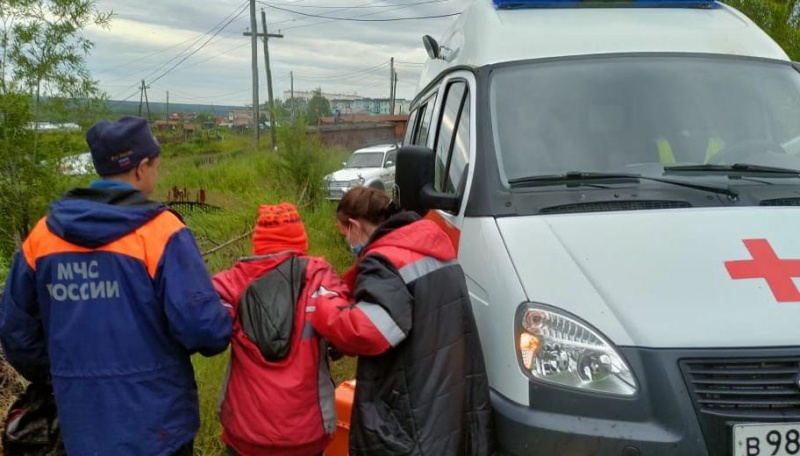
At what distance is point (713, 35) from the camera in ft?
12.8

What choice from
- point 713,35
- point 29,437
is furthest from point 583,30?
point 29,437

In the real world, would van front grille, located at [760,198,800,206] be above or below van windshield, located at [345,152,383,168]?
above

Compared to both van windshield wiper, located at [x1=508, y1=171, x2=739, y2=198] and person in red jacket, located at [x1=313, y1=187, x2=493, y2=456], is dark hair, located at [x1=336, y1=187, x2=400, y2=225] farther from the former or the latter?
van windshield wiper, located at [x1=508, y1=171, x2=739, y2=198]

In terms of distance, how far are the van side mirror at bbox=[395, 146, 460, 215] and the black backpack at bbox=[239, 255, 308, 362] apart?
0.82 meters

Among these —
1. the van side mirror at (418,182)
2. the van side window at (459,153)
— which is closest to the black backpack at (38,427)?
the van side mirror at (418,182)

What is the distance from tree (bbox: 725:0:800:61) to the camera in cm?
884

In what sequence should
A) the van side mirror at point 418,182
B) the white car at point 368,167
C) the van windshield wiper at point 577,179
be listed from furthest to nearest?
the white car at point 368,167 < the van side mirror at point 418,182 < the van windshield wiper at point 577,179

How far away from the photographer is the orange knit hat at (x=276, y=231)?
2.84m

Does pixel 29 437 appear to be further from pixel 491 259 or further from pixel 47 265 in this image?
pixel 491 259

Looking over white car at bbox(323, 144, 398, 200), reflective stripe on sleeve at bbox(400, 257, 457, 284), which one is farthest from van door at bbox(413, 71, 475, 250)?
white car at bbox(323, 144, 398, 200)

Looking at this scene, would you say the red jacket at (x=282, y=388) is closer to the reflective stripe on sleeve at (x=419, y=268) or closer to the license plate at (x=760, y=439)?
the reflective stripe on sleeve at (x=419, y=268)

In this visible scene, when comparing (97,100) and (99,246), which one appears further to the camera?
(97,100)

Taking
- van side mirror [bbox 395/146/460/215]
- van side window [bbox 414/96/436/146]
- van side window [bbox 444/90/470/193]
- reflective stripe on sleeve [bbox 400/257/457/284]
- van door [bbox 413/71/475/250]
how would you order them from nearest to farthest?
1. reflective stripe on sleeve [bbox 400/257/457/284]
2. van side mirror [bbox 395/146/460/215]
3. van door [bbox 413/71/475/250]
4. van side window [bbox 444/90/470/193]
5. van side window [bbox 414/96/436/146]

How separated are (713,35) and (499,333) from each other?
2.25 m
